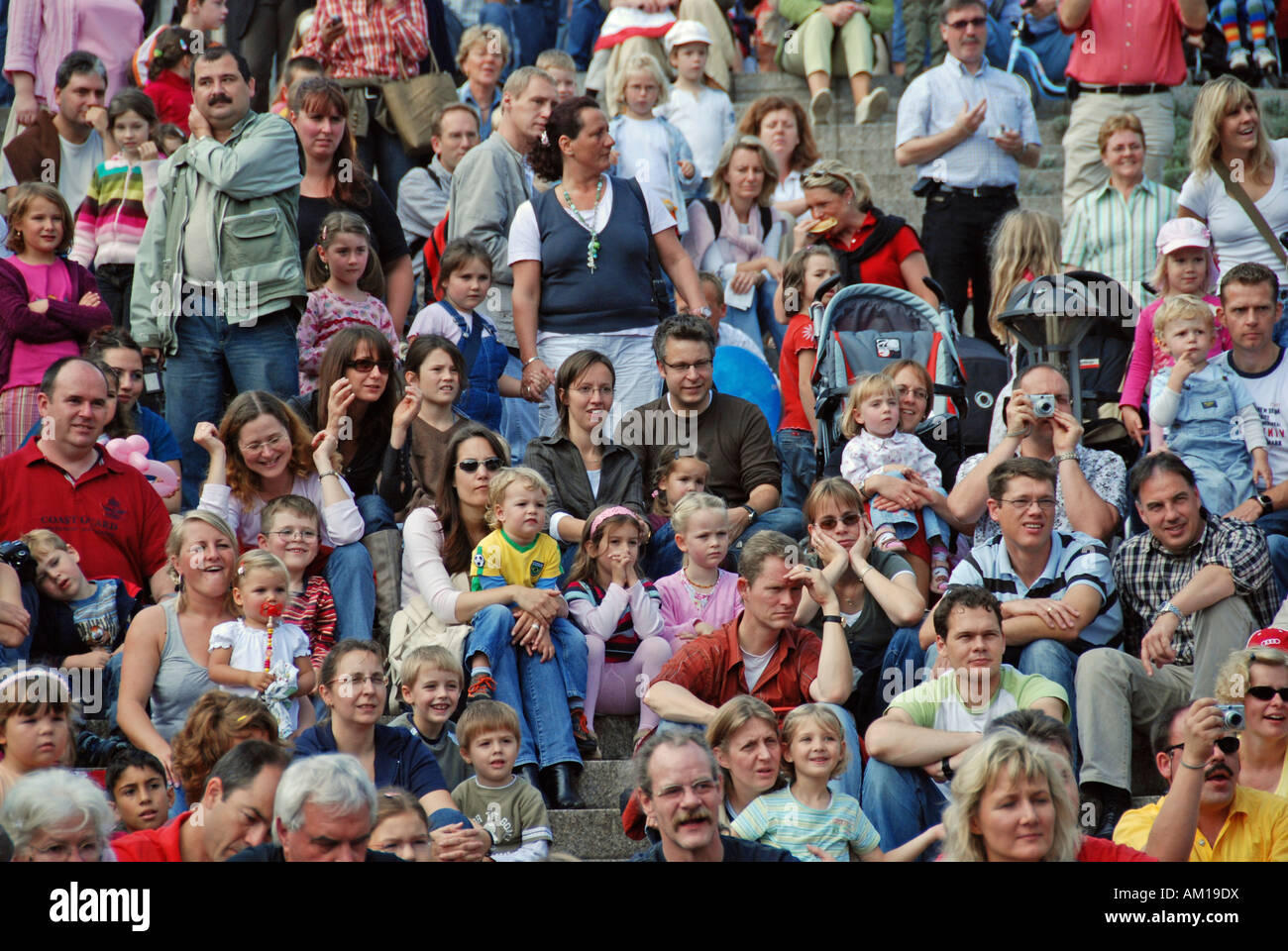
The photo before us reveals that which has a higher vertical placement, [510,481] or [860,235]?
[860,235]

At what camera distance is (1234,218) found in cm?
928

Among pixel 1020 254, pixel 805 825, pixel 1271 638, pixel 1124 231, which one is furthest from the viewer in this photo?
pixel 1124 231

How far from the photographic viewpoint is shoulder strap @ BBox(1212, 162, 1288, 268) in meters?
9.19

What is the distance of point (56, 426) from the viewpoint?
23.1 ft

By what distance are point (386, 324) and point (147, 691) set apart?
259 centimetres

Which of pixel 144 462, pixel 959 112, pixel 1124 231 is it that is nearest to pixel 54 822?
pixel 144 462

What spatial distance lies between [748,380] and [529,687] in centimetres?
297

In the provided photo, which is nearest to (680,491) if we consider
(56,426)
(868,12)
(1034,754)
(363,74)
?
(56,426)

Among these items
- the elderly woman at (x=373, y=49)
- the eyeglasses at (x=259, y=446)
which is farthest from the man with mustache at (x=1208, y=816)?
the elderly woman at (x=373, y=49)

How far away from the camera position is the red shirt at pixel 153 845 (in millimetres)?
4898

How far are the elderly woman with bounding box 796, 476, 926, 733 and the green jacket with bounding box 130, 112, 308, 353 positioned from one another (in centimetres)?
263

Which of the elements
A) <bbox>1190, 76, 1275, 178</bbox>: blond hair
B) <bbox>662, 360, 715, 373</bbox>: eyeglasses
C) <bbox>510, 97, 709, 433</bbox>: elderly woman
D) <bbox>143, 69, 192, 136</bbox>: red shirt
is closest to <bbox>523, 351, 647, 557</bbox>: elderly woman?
<bbox>662, 360, 715, 373</bbox>: eyeglasses

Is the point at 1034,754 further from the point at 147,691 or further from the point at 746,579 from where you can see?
the point at 147,691

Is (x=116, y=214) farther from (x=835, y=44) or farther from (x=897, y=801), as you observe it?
(x=897, y=801)
